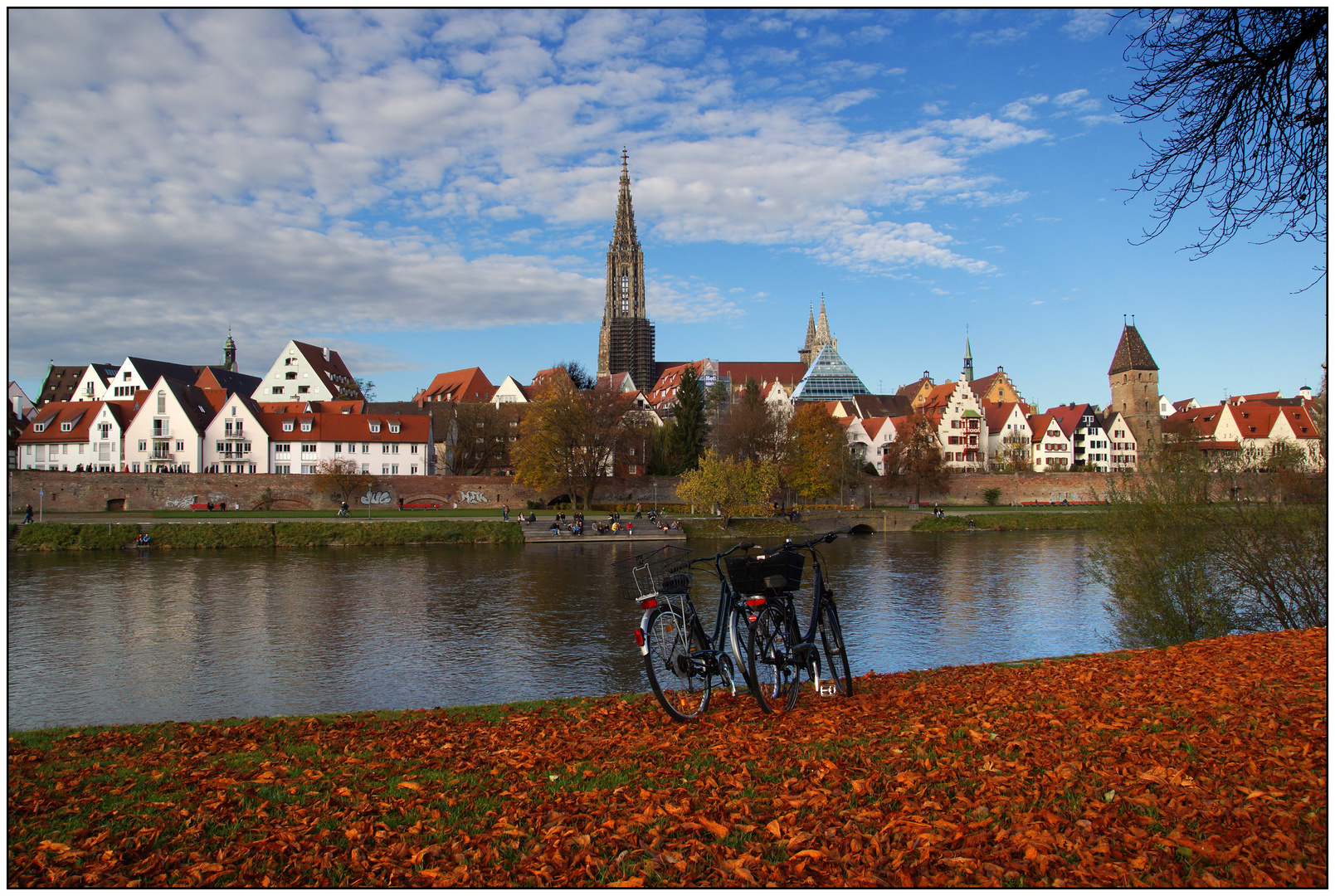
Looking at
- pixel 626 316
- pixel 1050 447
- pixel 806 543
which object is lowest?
pixel 806 543

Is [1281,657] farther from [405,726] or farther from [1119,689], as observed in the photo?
[405,726]

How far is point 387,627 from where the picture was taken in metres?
23.5

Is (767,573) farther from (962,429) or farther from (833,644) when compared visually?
(962,429)

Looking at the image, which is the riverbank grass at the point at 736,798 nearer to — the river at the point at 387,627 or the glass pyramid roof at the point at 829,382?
the river at the point at 387,627

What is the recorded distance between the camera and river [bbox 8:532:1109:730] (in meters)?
15.9

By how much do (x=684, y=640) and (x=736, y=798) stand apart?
270 cm

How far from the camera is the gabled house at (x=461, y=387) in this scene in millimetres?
101000

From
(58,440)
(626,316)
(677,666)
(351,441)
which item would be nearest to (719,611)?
(677,666)

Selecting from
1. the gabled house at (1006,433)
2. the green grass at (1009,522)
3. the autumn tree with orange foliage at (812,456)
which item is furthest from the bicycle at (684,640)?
the gabled house at (1006,433)

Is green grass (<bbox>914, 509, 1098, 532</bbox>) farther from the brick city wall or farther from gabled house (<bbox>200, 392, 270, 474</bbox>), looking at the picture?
gabled house (<bbox>200, 392, 270, 474</bbox>)

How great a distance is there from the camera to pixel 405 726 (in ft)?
27.5

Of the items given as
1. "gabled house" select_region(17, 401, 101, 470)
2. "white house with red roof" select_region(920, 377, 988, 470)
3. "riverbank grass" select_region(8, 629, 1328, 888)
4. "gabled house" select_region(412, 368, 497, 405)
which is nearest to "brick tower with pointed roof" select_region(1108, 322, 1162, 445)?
"white house with red roof" select_region(920, 377, 988, 470)

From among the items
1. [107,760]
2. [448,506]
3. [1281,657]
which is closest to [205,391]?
[448,506]

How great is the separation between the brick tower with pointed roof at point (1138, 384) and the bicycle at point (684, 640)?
101m
